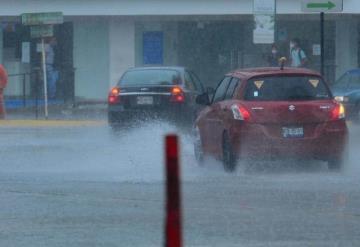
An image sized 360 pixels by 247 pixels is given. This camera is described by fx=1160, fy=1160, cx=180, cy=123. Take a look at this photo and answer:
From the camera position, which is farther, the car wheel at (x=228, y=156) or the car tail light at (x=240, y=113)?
the car wheel at (x=228, y=156)

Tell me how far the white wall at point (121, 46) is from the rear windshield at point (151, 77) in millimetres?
11239

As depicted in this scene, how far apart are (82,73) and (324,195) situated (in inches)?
944

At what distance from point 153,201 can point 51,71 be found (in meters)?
23.4

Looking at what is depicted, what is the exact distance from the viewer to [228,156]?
53.6ft

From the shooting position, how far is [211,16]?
1406 inches

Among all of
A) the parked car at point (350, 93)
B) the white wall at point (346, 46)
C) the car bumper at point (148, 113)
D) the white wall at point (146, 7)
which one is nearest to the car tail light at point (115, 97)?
the car bumper at point (148, 113)

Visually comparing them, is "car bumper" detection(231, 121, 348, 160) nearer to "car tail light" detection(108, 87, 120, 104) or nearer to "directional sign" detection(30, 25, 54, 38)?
"car tail light" detection(108, 87, 120, 104)

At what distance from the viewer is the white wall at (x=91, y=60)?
36.8 meters

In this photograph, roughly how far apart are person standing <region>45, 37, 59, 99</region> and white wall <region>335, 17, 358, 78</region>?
8.98m

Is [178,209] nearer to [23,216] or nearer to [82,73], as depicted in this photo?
[23,216]

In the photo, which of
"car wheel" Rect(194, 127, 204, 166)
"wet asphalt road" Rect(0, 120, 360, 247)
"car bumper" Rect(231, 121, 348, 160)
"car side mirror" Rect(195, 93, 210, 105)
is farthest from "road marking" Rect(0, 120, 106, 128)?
"car bumper" Rect(231, 121, 348, 160)

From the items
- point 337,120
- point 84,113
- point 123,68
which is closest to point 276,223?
point 337,120

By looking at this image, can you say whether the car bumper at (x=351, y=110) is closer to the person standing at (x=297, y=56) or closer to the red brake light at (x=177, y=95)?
the red brake light at (x=177, y=95)

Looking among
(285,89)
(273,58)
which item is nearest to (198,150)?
(285,89)
